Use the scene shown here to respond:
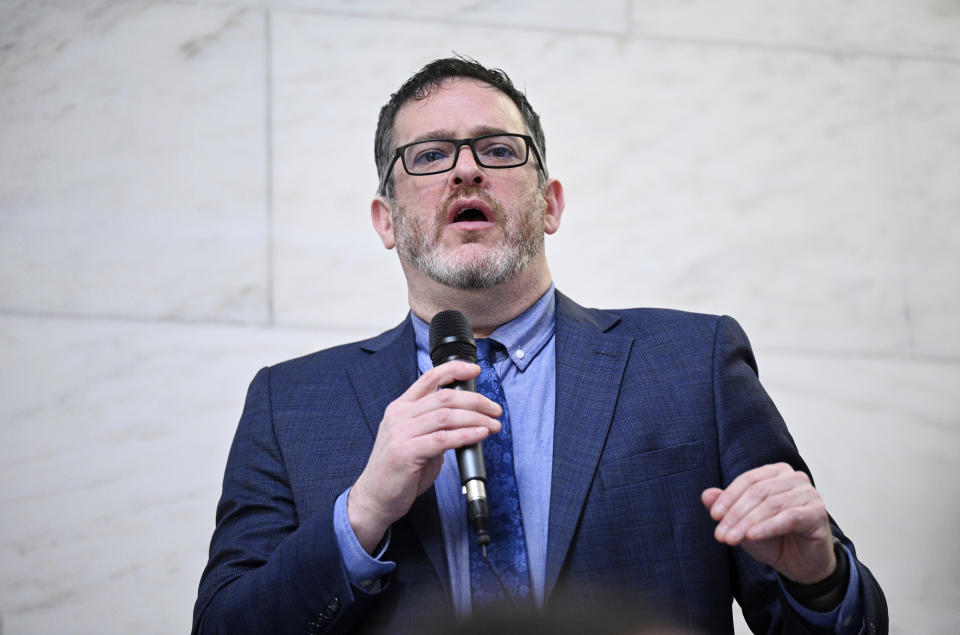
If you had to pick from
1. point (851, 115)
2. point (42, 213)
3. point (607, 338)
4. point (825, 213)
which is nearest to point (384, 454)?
point (607, 338)

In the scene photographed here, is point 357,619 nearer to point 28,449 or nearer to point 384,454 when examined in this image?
point 384,454

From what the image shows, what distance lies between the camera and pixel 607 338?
2158 mm

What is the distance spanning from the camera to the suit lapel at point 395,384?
1.88 metres

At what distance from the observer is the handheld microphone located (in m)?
1.63

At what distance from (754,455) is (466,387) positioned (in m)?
0.55

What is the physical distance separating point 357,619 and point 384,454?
321 mm

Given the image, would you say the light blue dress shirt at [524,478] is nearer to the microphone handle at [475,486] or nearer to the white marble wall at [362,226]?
the microphone handle at [475,486]

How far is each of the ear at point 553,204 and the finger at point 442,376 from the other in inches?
32.9

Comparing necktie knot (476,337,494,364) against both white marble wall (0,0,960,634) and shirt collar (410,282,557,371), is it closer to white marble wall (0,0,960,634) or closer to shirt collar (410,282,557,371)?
shirt collar (410,282,557,371)

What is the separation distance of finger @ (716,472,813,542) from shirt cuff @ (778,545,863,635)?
0.78ft

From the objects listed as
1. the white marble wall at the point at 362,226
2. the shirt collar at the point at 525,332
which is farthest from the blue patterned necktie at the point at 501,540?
the white marble wall at the point at 362,226

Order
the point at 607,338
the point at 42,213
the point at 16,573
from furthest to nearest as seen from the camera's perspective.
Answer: the point at 42,213
the point at 16,573
the point at 607,338

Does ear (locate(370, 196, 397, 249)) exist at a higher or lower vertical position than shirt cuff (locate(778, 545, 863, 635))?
higher

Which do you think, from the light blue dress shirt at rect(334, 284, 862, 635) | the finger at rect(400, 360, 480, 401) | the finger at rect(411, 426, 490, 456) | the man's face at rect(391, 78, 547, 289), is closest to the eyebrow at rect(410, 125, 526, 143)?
the man's face at rect(391, 78, 547, 289)
